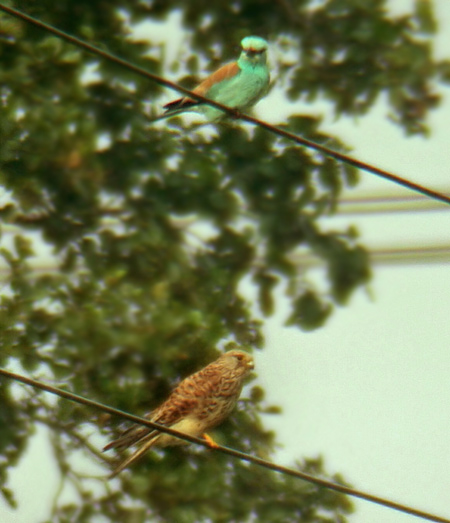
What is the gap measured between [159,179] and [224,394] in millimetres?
1195

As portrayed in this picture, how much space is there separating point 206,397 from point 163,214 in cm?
100

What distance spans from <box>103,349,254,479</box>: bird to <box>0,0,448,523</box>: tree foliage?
0.08 meters

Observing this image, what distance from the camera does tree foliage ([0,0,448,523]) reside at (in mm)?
6207

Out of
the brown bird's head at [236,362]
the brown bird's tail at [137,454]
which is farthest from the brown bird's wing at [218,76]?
the brown bird's tail at [137,454]

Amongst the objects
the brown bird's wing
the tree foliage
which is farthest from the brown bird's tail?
the brown bird's wing

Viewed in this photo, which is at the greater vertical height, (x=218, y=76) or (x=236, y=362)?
(x=218, y=76)

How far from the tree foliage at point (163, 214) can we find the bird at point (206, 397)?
79 millimetres

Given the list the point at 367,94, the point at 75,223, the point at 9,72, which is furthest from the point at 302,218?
the point at 9,72

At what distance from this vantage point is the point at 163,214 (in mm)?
6492

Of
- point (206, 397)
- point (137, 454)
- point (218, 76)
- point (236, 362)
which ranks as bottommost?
point (137, 454)

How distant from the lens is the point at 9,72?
257 inches

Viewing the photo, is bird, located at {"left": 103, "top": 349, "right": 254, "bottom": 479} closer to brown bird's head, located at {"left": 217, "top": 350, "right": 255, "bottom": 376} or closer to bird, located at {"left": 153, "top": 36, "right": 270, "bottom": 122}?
brown bird's head, located at {"left": 217, "top": 350, "right": 255, "bottom": 376}

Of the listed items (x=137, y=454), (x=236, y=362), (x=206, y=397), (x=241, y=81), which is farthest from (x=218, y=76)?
(x=137, y=454)

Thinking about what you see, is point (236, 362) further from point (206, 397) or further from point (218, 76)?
point (218, 76)
